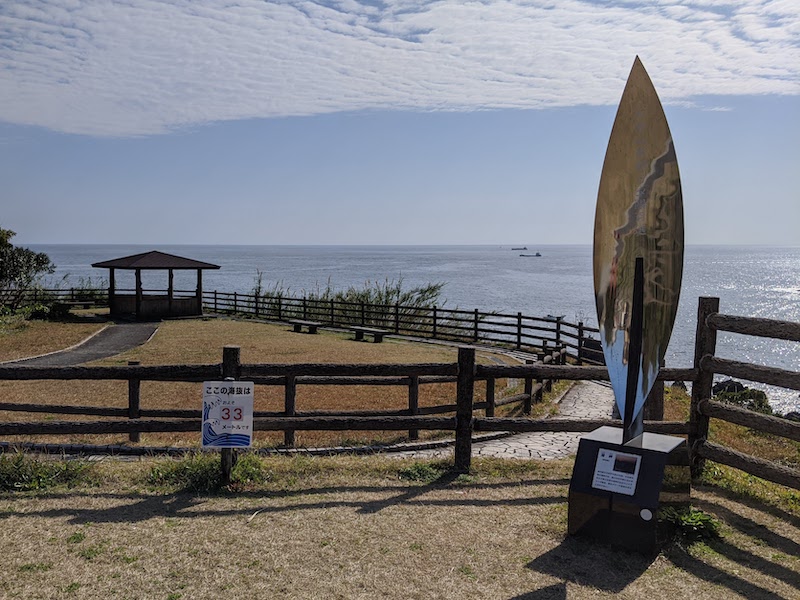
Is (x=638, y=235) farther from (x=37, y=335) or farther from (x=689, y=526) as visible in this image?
(x=37, y=335)

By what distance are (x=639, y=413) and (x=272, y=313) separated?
2590cm

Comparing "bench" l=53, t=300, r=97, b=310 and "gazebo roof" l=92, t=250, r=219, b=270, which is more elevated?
"gazebo roof" l=92, t=250, r=219, b=270

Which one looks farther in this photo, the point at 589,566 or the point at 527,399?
the point at 527,399

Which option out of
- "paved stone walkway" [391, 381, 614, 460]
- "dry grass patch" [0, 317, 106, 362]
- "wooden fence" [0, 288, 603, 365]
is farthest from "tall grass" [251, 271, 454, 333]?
"paved stone walkway" [391, 381, 614, 460]

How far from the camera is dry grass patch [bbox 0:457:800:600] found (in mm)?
4242

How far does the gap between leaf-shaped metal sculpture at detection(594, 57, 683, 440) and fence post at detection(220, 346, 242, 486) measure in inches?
126

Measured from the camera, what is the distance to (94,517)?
530 centimetres

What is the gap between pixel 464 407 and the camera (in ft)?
21.6

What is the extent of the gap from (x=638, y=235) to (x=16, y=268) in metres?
31.7

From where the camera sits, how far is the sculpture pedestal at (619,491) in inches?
187

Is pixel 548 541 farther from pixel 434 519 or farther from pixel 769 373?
pixel 769 373

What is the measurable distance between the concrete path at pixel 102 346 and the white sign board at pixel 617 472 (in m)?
13.0

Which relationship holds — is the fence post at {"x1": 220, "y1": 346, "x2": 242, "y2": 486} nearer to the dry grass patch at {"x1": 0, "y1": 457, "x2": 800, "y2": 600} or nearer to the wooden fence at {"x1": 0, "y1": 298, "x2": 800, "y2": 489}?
the wooden fence at {"x1": 0, "y1": 298, "x2": 800, "y2": 489}

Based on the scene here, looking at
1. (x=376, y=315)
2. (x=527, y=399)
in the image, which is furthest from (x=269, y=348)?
(x=527, y=399)
